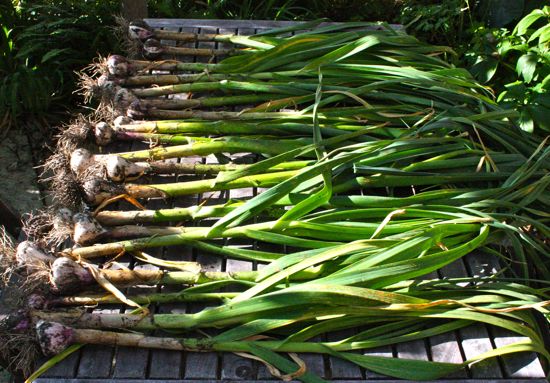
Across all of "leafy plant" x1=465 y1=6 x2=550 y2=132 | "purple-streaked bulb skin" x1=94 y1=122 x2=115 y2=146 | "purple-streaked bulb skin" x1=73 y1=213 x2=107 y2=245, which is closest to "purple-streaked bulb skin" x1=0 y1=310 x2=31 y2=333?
"purple-streaked bulb skin" x1=73 y1=213 x2=107 y2=245

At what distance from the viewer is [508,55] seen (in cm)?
335

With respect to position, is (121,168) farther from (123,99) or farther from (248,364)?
(248,364)

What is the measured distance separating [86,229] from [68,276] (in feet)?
0.64

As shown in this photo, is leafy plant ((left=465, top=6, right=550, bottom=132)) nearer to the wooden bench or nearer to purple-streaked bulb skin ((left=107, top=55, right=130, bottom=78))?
the wooden bench

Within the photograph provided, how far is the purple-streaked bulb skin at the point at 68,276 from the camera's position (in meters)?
1.88

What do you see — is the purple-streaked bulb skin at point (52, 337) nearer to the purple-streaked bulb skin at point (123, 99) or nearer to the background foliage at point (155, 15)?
the purple-streaked bulb skin at point (123, 99)

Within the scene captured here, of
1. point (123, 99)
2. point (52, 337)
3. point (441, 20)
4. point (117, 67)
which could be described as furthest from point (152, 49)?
point (441, 20)

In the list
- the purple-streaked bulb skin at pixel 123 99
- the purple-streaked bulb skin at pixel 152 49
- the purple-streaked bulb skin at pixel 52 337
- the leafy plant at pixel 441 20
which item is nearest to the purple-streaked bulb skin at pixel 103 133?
the purple-streaked bulb skin at pixel 123 99

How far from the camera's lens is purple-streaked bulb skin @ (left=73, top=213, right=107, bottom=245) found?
6.71ft

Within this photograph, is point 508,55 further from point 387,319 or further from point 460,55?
point 387,319

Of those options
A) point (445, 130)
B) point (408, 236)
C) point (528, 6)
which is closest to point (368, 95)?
point (445, 130)

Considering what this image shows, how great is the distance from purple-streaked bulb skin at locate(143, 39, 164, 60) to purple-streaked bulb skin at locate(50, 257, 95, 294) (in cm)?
124

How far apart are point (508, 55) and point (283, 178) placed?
176 cm

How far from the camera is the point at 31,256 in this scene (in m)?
1.92
